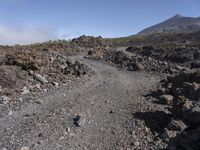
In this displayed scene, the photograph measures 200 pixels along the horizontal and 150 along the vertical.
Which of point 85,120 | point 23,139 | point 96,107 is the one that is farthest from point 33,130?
point 96,107

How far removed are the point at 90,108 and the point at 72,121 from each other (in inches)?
52.3

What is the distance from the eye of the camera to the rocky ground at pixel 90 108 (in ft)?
31.3

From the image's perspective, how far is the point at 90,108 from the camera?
39.7 feet

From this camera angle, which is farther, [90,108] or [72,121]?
[90,108]

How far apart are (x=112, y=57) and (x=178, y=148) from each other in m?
17.4

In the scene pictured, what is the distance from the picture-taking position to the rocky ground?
31.3 feet

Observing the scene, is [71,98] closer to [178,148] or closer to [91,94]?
[91,94]

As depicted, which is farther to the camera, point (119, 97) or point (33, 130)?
point (119, 97)

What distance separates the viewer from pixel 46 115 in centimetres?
1145

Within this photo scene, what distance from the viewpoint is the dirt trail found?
9539 mm

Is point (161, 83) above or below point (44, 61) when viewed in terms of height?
below

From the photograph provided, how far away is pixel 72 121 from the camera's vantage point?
1087 cm

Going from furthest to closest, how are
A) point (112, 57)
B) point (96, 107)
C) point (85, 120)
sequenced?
point (112, 57)
point (96, 107)
point (85, 120)

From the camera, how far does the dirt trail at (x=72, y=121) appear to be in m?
9.54
